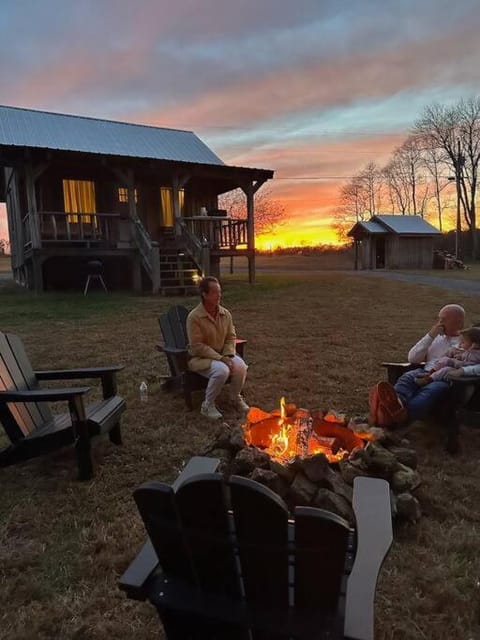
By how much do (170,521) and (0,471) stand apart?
246cm

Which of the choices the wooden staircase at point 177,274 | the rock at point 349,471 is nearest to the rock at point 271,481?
the rock at point 349,471

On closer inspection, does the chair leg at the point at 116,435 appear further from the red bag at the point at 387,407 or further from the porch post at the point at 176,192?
the porch post at the point at 176,192

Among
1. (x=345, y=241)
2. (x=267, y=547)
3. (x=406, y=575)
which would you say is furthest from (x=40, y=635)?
(x=345, y=241)

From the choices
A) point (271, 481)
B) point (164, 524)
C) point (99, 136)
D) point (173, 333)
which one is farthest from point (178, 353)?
point (99, 136)

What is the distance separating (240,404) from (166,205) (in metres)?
13.7

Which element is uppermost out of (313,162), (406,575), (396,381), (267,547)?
(313,162)

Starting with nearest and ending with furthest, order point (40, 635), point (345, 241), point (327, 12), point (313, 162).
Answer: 1. point (40, 635)
2. point (327, 12)
3. point (313, 162)
4. point (345, 241)

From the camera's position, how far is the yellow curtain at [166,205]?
1667 centimetres

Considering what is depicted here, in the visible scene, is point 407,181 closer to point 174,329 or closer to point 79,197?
point 79,197

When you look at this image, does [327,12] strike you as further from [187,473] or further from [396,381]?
[187,473]

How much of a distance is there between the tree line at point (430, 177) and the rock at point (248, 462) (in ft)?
114

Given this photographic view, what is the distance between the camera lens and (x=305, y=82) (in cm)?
1542

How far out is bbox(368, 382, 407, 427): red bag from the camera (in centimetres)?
354

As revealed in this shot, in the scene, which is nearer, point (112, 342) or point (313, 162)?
point (112, 342)
